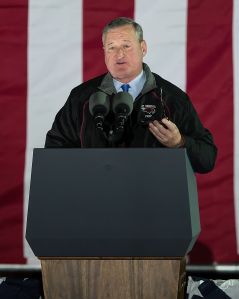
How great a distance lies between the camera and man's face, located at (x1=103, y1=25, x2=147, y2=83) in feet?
5.29

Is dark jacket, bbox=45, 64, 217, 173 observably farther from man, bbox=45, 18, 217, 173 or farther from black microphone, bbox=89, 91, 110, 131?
black microphone, bbox=89, 91, 110, 131

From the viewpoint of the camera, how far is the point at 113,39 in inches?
63.4

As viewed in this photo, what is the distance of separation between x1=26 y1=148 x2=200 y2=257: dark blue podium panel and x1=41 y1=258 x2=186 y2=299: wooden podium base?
21mm

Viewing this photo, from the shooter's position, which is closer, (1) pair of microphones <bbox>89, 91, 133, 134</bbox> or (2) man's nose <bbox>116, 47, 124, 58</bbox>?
(1) pair of microphones <bbox>89, 91, 133, 134</bbox>

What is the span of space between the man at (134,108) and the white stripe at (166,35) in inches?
16.4

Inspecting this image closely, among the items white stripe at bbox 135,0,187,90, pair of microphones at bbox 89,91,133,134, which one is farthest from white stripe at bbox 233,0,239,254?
pair of microphones at bbox 89,91,133,134

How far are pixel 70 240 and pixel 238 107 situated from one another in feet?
4.32

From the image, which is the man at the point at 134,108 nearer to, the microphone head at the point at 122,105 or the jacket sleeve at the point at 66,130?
the jacket sleeve at the point at 66,130

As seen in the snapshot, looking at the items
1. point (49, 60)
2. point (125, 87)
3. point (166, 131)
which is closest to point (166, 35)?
point (49, 60)

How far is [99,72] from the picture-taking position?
89.4 inches

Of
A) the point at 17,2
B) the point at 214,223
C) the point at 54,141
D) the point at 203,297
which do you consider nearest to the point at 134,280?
the point at 54,141

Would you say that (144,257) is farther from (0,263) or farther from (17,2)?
(17,2)

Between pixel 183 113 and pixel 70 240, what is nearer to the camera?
pixel 70 240

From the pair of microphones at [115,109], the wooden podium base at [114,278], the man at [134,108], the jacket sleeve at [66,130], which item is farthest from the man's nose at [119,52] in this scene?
the wooden podium base at [114,278]
